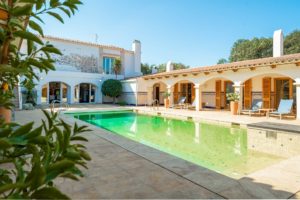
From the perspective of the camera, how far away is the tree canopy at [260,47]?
1425 inches

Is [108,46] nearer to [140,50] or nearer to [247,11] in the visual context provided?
[140,50]

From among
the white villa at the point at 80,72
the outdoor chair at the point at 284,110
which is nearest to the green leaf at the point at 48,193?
the outdoor chair at the point at 284,110

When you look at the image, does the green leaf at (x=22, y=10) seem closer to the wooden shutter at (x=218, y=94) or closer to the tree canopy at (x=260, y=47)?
the wooden shutter at (x=218, y=94)

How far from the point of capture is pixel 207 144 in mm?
7887

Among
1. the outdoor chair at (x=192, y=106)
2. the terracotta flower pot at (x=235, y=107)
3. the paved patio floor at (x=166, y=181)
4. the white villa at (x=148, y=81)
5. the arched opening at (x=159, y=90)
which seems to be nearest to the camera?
the paved patio floor at (x=166, y=181)

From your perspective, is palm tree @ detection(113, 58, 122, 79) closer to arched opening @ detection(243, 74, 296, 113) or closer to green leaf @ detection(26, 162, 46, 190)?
arched opening @ detection(243, 74, 296, 113)

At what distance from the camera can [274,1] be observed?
50.5 ft

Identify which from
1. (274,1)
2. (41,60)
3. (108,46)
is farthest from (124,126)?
(108,46)

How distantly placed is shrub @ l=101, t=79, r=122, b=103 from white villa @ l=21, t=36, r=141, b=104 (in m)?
1.05

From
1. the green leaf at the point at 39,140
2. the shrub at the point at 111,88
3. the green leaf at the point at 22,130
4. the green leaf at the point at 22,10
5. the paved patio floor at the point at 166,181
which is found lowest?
the paved patio floor at the point at 166,181

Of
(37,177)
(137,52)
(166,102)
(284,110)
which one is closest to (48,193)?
(37,177)

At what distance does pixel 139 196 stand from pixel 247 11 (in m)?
18.5

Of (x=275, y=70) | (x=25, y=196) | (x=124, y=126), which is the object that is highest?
(x=275, y=70)

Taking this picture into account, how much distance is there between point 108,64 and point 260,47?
1078 inches
